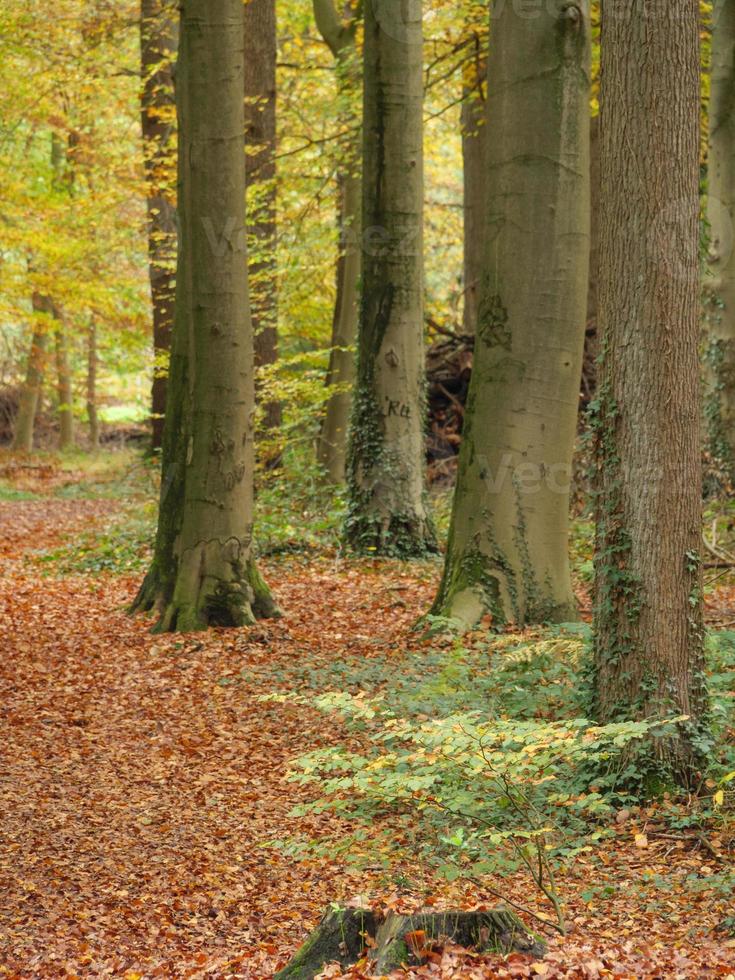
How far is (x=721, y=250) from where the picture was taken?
41.8 ft

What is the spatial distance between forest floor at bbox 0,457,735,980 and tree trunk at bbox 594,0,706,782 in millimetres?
724

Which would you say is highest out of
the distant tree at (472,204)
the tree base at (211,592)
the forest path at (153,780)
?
the distant tree at (472,204)

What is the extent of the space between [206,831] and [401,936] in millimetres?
2391

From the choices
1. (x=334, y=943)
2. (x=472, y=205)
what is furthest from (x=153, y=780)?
(x=472, y=205)

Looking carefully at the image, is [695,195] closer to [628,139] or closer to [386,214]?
[628,139]

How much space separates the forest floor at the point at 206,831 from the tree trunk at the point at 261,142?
→ 24.5ft

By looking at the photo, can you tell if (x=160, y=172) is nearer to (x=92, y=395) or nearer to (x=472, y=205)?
(x=472, y=205)

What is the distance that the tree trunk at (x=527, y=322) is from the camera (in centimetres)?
873

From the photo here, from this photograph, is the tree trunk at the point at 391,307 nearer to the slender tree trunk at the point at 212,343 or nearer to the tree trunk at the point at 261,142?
the slender tree trunk at the point at 212,343

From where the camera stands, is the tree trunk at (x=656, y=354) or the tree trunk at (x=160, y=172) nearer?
the tree trunk at (x=656, y=354)

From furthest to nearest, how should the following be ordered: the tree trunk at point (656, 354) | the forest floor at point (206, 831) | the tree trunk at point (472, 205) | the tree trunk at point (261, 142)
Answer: the tree trunk at point (472, 205) < the tree trunk at point (261, 142) < the tree trunk at point (656, 354) < the forest floor at point (206, 831)

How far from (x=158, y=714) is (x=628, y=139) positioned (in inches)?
200

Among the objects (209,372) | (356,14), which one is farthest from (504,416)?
(356,14)

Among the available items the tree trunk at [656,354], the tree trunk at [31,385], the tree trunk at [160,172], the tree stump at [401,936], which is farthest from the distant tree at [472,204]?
the tree stump at [401,936]
